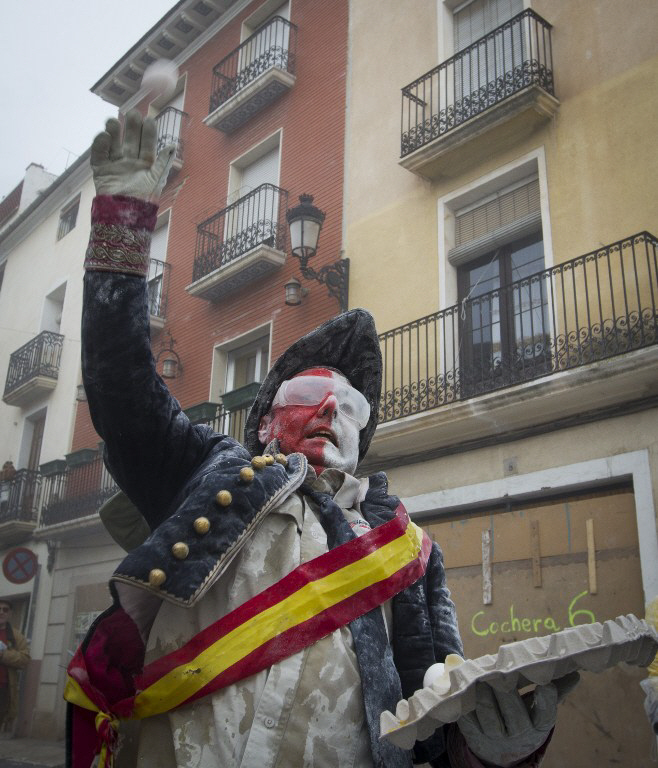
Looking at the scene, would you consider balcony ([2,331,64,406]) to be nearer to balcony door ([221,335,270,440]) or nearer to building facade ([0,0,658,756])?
building facade ([0,0,658,756])

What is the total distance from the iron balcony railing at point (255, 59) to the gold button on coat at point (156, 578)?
541 inches

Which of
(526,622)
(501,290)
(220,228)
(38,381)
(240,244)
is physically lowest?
(526,622)

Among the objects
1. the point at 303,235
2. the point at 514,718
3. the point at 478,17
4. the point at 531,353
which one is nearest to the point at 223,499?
the point at 514,718

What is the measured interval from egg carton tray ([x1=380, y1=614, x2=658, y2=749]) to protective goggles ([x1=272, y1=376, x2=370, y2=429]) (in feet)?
3.90

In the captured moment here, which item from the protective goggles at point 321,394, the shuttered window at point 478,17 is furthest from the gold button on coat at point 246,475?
the shuttered window at point 478,17

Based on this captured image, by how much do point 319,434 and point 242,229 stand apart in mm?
12107

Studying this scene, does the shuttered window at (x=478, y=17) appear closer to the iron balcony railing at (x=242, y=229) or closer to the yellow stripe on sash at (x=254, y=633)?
the iron balcony railing at (x=242, y=229)

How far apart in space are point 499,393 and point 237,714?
726 centimetres

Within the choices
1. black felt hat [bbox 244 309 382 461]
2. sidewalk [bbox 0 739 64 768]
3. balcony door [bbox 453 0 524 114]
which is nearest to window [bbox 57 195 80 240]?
balcony door [bbox 453 0 524 114]

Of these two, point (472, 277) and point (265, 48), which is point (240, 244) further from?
point (472, 277)

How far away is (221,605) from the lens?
2.01 m

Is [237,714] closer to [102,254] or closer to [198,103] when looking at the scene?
[102,254]

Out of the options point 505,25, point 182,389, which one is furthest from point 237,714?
point 182,389

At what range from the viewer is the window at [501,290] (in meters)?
9.31
